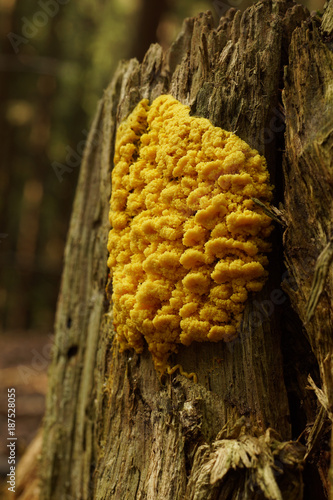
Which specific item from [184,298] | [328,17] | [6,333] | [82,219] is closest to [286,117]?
[328,17]

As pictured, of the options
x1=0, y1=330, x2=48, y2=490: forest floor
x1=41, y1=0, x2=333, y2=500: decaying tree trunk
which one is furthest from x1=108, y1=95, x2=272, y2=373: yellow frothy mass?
x1=0, y1=330, x2=48, y2=490: forest floor

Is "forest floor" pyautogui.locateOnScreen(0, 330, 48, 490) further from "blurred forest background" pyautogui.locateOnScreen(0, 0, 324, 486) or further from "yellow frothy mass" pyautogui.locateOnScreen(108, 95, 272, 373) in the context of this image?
"yellow frothy mass" pyautogui.locateOnScreen(108, 95, 272, 373)

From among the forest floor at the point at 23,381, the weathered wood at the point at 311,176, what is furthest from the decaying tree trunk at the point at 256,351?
the forest floor at the point at 23,381

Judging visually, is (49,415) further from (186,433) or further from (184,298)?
(184,298)

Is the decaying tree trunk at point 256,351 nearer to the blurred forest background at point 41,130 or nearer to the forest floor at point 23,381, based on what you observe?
the forest floor at point 23,381

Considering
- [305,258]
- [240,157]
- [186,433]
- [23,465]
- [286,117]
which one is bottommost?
[23,465]

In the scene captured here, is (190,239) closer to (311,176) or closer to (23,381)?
Result: (311,176)
